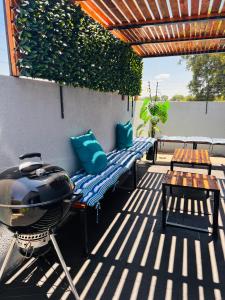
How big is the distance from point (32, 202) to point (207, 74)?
19.8 metres

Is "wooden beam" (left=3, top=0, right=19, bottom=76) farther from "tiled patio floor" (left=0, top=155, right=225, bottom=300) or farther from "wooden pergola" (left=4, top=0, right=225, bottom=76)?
"tiled patio floor" (left=0, top=155, right=225, bottom=300)

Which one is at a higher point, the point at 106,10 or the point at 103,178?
the point at 106,10

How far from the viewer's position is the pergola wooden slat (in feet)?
10.7

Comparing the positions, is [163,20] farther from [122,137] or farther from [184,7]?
[122,137]

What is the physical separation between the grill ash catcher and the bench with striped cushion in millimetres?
772

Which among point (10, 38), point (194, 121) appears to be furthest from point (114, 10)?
point (194, 121)

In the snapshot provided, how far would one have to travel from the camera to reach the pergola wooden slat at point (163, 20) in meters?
3.27

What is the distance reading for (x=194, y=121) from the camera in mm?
7234

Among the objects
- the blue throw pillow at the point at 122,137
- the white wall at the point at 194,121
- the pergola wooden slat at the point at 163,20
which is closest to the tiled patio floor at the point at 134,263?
the blue throw pillow at the point at 122,137

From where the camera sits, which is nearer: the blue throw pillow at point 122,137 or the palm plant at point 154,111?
the blue throw pillow at point 122,137

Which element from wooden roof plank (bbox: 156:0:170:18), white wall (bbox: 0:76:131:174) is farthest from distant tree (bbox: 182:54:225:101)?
white wall (bbox: 0:76:131:174)

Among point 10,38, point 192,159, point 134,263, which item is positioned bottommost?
point 134,263

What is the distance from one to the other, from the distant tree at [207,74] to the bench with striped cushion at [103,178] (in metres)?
14.2

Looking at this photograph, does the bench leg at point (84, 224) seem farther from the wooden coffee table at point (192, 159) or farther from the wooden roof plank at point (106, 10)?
the wooden roof plank at point (106, 10)
